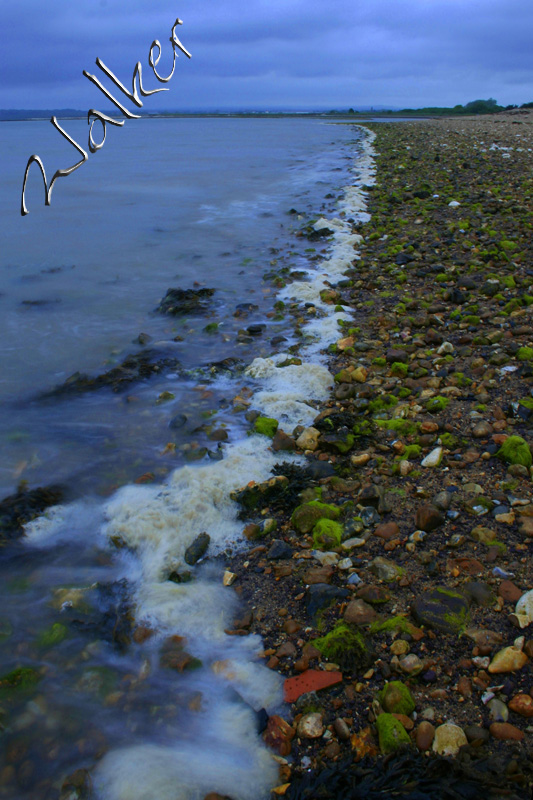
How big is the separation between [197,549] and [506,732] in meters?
1.94

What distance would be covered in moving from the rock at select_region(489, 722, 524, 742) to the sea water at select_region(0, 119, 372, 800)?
2.99ft

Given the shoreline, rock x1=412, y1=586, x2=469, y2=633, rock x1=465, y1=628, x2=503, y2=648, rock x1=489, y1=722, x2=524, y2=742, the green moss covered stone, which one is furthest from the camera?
the green moss covered stone

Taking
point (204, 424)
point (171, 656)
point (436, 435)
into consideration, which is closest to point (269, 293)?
point (204, 424)

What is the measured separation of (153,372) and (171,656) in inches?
142

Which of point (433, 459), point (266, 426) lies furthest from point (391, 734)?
point (266, 426)

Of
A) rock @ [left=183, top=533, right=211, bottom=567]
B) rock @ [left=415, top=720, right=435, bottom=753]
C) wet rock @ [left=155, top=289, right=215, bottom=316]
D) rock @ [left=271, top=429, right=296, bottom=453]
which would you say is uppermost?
wet rock @ [left=155, top=289, right=215, bottom=316]

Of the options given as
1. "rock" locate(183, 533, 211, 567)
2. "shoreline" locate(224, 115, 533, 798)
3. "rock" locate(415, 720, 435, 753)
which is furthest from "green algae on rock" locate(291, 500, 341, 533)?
"rock" locate(415, 720, 435, 753)

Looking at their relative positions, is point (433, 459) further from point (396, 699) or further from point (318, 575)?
point (396, 699)

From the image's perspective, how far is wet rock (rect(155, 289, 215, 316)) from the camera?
24.9 ft

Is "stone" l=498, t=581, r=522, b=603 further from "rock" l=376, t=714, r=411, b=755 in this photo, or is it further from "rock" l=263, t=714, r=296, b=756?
"rock" l=263, t=714, r=296, b=756

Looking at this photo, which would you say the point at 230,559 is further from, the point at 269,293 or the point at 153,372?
the point at 269,293

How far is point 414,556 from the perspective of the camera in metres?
2.91

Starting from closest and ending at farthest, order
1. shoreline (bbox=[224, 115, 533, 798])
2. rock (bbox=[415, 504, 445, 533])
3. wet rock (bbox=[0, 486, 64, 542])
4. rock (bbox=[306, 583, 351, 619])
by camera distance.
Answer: shoreline (bbox=[224, 115, 533, 798]) < rock (bbox=[306, 583, 351, 619]) < rock (bbox=[415, 504, 445, 533]) < wet rock (bbox=[0, 486, 64, 542])

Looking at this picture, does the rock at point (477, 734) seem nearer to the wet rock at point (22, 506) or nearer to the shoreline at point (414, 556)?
the shoreline at point (414, 556)
